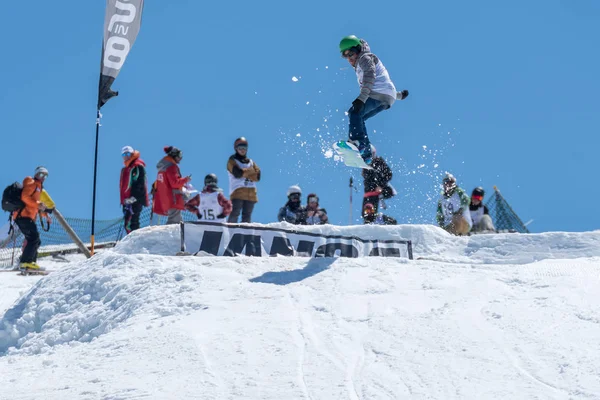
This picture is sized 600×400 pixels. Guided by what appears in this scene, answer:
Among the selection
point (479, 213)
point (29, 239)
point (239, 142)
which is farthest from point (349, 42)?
point (29, 239)

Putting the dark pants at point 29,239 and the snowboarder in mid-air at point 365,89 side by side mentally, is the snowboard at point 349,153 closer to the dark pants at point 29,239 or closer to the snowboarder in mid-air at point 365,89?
the snowboarder in mid-air at point 365,89

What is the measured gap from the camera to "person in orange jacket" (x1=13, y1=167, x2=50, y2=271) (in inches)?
479

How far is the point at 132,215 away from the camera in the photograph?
12469 mm

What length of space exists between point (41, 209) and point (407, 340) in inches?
338

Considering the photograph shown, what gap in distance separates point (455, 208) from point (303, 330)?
627 centimetres

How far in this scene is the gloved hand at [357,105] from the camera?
904 centimetres

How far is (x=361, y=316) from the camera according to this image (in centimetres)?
620

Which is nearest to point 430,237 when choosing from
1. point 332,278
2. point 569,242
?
point 569,242

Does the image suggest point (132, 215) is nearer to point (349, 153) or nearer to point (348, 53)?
point (349, 153)

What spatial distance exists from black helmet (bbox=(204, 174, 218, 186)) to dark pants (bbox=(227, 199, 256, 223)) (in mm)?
566

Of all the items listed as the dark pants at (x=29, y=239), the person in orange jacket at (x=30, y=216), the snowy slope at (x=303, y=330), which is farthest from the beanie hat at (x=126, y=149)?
the snowy slope at (x=303, y=330)

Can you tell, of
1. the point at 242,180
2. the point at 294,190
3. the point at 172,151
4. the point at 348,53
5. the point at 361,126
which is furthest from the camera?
the point at 294,190

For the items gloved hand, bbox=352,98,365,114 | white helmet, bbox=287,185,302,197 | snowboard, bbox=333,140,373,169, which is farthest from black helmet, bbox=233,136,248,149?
gloved hand, bbox=352,98,365,114

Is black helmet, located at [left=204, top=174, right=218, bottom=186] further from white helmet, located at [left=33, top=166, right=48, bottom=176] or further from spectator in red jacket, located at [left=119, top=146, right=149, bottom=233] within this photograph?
white helmet, located at [left=33, top=166, right=48, bottom=176]
